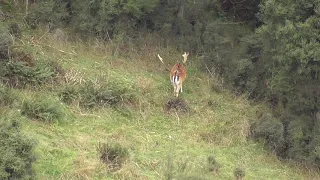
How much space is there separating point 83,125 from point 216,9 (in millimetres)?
7362

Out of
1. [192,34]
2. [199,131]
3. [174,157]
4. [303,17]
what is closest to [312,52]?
[303,17]

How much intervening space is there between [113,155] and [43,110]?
2.07m

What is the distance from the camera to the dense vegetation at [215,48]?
11.4 meters

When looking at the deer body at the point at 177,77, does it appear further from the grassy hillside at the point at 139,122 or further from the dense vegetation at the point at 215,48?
the dense vegetation at the point at 215,48

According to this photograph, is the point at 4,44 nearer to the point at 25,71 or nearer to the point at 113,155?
the point at 25,71

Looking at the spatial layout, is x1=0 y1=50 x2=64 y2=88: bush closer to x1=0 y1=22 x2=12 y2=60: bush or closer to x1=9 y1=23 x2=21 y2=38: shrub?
x1=0 y1=22 x2=12 y2=60: bush

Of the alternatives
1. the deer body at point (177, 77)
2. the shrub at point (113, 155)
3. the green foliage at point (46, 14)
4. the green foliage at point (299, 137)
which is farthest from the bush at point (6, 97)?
the green foliage at point (299, 137)

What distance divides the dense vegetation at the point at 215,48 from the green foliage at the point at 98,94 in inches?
0.9

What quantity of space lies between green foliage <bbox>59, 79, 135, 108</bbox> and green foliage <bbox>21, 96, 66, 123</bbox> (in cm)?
81

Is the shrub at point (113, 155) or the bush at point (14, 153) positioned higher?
the bush at point (14, 153)

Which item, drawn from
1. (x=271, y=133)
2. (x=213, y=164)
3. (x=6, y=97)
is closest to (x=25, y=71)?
(x=6, y=97)

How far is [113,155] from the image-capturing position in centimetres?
899

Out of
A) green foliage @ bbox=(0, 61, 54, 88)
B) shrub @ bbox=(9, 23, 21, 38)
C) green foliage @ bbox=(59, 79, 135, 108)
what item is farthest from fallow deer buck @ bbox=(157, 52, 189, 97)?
shrub @ bbox=(9, 23, 21, 38)

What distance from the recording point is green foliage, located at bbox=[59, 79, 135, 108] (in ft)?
37.0
